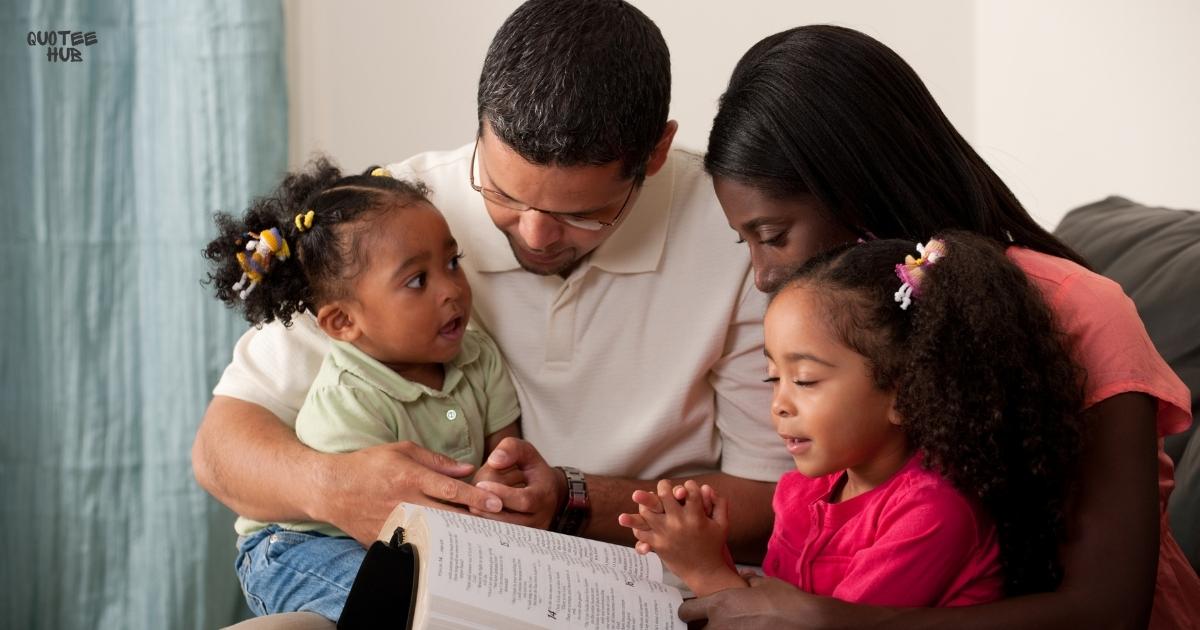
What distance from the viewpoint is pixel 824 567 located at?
1.41 meters

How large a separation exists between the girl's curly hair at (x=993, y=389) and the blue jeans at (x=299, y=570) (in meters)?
0.78

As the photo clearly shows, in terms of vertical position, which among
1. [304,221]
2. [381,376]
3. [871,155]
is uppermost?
[871,155]

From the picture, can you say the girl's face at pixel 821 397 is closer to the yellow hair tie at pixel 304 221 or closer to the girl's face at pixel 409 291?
the girl's face at pixel 409 291

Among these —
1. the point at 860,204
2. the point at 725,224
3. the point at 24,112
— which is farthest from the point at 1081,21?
the point at 24,112

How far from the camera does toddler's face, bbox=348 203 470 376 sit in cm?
176

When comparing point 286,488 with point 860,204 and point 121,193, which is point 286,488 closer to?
point 860,204

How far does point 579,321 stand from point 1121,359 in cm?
86

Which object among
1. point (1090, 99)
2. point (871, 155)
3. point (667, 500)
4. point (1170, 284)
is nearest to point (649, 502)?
point (667, 500)

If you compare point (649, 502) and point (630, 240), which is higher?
point (630, 240)

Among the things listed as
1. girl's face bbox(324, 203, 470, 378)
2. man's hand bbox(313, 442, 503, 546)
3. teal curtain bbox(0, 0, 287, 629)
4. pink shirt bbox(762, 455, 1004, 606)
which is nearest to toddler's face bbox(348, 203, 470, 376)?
girl's face bbox(324, 203, 470, 378)

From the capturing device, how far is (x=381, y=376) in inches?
70.2

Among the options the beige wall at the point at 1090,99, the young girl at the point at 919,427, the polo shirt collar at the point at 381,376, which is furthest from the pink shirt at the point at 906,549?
the beige wall at the point at 1090,99

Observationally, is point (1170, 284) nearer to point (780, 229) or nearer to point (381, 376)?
point (780, 229)

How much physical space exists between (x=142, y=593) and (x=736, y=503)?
5.08 ft
